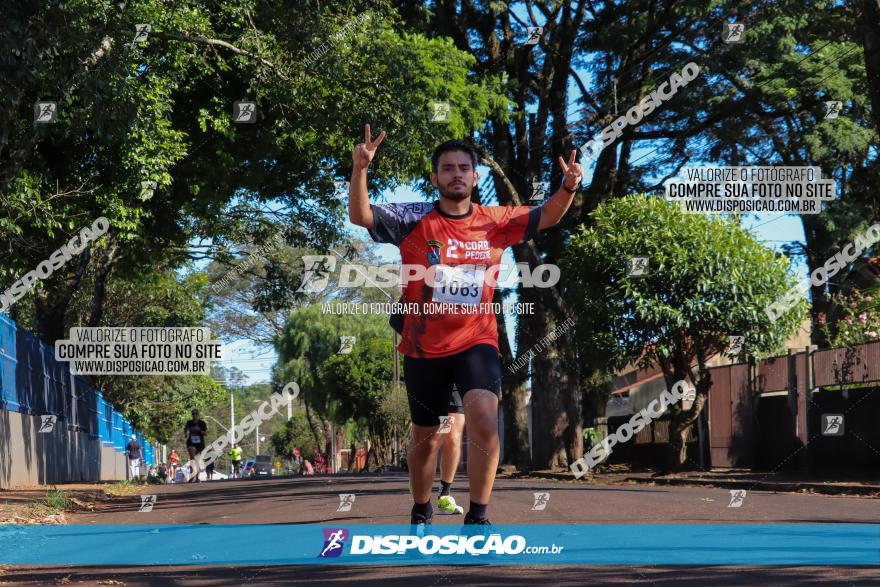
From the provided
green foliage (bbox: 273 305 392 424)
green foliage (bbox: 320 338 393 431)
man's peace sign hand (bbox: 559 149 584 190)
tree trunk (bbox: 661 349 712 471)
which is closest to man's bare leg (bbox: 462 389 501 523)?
man's peace sign hand (bbox: 559 149 584 190)

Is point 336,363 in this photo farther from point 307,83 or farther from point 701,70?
point 307,83

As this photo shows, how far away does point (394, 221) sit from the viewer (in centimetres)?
618

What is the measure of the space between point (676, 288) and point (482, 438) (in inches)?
585

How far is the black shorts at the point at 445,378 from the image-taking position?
239 inches

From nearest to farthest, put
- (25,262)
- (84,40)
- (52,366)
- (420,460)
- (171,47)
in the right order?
(420,460), (84,40), (171,47), (25,262), (52,366)

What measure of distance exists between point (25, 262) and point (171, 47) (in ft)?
16.0

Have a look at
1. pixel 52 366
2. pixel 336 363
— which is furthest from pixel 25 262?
pixel 336 363

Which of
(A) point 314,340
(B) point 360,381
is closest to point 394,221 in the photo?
(B) point 360,381

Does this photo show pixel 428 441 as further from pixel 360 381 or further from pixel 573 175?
pixel 360 381

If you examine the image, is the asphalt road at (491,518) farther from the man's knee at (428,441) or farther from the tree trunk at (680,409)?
the tree trunk at (680,409)

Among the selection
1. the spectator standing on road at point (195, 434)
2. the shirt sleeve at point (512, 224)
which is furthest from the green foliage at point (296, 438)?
the shirt sleeve at point (512, 224)

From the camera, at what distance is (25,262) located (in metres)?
19.8

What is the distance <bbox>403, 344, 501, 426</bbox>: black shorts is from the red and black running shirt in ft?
0.17

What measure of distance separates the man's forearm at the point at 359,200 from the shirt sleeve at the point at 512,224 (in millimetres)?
684
